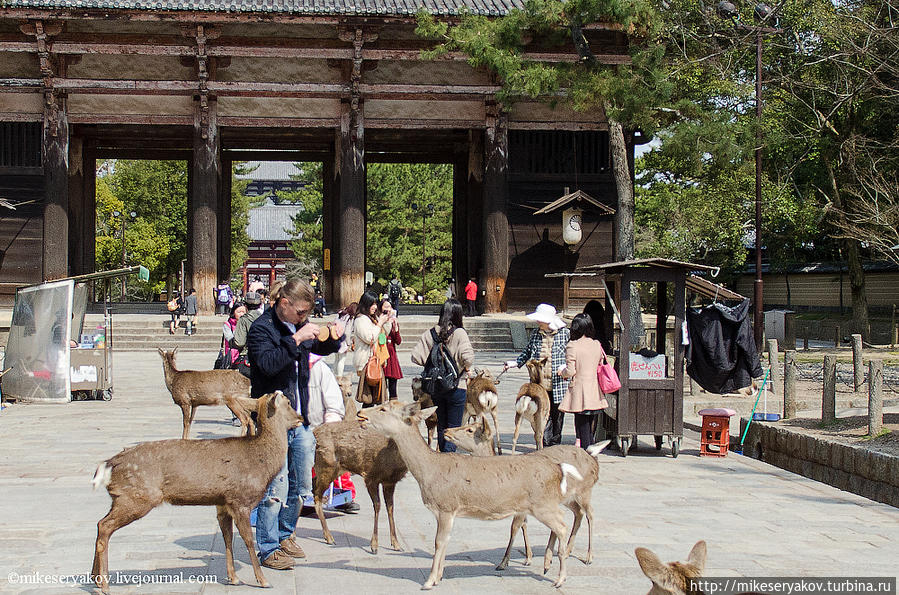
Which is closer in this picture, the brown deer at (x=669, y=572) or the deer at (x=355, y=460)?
the brown deer at (x=669, y=572)

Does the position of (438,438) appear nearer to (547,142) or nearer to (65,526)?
(65,526)

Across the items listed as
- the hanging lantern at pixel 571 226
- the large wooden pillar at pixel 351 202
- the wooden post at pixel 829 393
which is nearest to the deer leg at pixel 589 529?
the wooden post at pixel 829 393

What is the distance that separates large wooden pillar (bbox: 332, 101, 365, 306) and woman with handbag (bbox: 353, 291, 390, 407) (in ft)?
46.9

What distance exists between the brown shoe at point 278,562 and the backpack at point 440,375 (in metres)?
3.22

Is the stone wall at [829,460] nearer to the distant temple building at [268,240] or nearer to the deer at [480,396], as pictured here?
the deer at [480,396]

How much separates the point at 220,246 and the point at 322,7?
7654mm

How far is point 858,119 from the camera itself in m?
27.1

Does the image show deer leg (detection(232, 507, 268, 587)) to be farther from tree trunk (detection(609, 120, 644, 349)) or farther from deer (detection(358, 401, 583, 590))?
tree trunk (detection(609, 120, 644, 349))

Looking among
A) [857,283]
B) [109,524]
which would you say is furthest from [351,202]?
[109,524]

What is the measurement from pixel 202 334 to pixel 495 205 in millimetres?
8529

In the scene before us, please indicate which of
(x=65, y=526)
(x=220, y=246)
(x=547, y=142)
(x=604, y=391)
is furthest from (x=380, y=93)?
(x=65, y=526)

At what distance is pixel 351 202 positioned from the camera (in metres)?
24.8

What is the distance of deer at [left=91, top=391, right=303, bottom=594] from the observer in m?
5.00

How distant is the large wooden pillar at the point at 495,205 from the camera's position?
25062 millimetres
